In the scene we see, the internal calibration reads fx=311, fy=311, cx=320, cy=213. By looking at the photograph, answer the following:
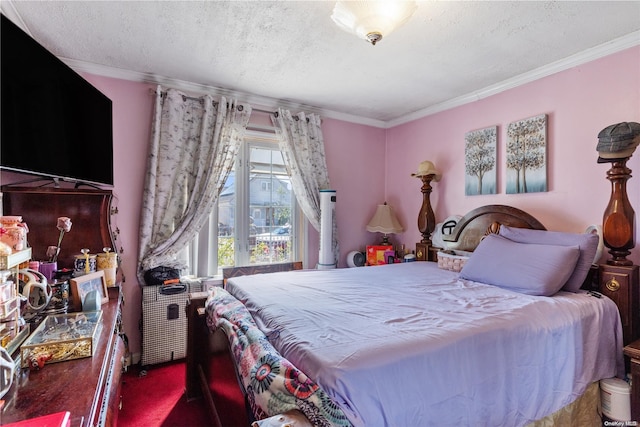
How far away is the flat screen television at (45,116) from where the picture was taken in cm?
133

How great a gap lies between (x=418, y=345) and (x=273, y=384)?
555 millimetres

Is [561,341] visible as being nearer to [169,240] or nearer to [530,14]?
[530,14]

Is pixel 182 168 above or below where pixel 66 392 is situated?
above

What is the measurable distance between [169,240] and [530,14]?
3.11 meters

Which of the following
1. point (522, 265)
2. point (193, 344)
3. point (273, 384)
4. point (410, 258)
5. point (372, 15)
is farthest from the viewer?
point (410, 258)

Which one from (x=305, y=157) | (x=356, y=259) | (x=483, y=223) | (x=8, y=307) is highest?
(x=305, y=157)

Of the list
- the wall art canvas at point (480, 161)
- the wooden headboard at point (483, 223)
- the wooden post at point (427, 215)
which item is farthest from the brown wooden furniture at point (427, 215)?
the wall art canvas at point (480, 161)

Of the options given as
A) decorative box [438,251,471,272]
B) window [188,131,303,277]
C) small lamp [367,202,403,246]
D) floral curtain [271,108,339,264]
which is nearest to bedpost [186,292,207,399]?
window [188,131,303,277]

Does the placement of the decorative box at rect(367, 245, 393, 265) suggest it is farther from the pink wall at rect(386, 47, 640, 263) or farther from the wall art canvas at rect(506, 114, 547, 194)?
the wall art canvas at rect(506, 114, 547, 194)

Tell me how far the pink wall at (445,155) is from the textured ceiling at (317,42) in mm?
169

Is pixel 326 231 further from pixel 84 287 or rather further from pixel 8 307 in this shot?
pixel 8 307

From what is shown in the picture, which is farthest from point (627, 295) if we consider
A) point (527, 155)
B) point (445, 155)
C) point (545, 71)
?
point (445, 155)

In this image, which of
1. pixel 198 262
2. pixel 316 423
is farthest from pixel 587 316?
pixel 198 262

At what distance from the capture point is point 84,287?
162cm
